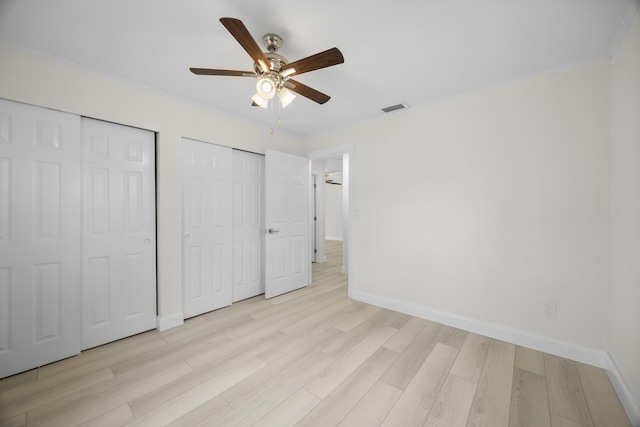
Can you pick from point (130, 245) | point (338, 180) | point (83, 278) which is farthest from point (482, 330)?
point (338, 180)

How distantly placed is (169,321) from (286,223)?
6.24ft

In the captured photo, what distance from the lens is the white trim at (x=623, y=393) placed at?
4.78 feet

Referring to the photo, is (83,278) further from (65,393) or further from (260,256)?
(260,256)

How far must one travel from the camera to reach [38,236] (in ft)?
6.55

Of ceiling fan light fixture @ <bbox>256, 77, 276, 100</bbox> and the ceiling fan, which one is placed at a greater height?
the ceiling fan

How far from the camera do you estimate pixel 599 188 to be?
78.6 inches

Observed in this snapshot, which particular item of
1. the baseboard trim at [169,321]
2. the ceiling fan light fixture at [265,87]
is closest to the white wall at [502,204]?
the ceiling fan light fixture at [265,87]

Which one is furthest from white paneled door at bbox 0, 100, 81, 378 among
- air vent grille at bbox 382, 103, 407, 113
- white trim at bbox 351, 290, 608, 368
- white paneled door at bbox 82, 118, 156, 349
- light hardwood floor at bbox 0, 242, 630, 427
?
white trim at bbox 351, 290, 608, 368

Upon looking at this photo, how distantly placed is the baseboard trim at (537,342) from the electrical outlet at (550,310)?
19cm

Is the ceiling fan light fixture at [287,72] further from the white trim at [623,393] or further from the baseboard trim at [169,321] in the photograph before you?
the white trim at [623,393]

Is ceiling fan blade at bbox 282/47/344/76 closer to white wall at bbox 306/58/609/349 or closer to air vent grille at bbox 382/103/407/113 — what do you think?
air vent grille at bbox 382/103/407/113

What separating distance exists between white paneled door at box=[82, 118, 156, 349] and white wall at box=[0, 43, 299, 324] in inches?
4.1

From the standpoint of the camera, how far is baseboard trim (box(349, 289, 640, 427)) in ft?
5.24

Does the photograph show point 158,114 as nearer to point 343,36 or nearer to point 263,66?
point 263,66
